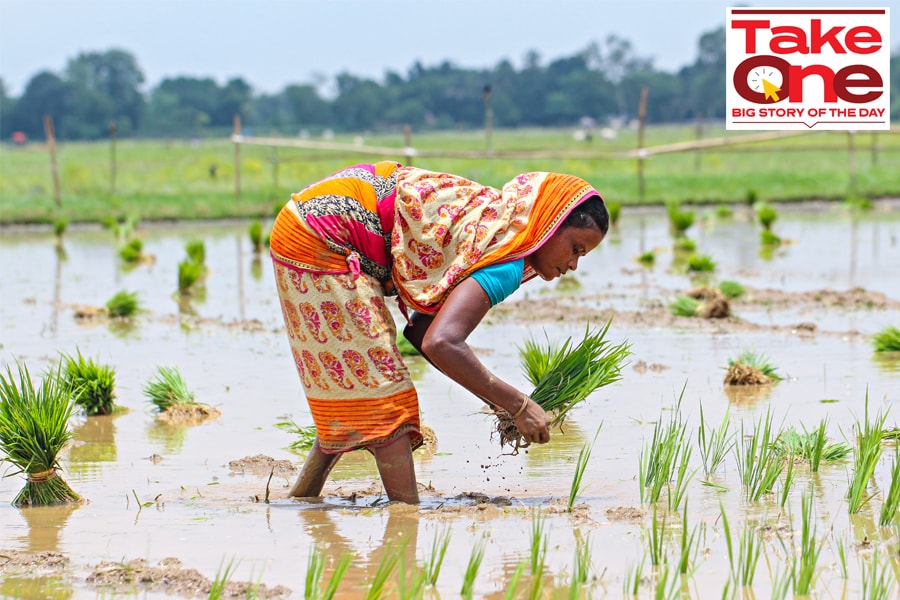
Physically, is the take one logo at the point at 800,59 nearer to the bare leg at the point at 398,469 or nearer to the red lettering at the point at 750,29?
the red lettering at the point at 750,29

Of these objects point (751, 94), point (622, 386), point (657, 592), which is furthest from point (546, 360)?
point (751, 94)

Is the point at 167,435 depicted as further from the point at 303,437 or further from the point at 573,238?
the point at 573,238

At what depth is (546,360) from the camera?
226 inches

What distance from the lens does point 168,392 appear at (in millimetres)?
6414

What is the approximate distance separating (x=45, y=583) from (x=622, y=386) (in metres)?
3.78

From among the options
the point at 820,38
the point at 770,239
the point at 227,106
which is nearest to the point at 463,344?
the point at 820,38

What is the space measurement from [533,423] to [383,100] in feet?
374

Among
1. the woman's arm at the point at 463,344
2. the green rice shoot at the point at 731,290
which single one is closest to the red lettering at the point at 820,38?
the green rice shoot at the point at 731,290

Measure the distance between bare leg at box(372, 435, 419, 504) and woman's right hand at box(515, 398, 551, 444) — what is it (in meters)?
0.43

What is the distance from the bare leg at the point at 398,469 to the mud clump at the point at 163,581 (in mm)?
832

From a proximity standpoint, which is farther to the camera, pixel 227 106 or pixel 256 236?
pixel 227 106

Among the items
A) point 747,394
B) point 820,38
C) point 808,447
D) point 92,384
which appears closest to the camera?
point 808,447

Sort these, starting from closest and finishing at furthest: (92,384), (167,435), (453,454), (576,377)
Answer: (576,377)
(453,454)
(167,435)
(92,384)

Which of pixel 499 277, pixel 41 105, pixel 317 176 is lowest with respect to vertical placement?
pixel 499 277
